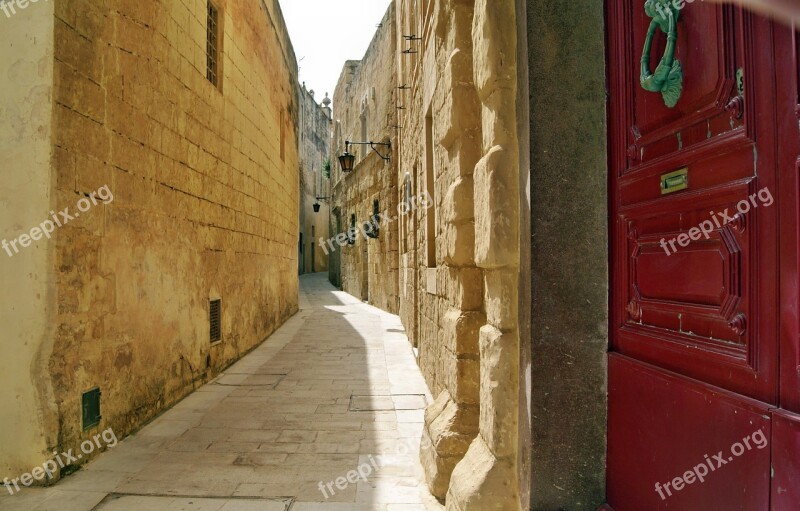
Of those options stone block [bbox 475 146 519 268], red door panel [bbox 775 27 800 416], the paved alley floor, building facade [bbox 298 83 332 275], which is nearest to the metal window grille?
the paved alley floor

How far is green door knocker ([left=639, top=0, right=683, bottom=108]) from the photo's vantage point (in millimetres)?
1398

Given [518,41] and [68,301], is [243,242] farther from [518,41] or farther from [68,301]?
[518,41]

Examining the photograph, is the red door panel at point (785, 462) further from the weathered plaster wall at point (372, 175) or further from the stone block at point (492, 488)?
the weathered plaster wall at point (372, 175)

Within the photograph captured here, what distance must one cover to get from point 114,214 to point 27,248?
74 centimetres

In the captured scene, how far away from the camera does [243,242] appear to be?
6.79 metres

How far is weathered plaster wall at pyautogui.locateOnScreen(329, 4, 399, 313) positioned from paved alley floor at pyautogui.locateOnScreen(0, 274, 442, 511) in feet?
20.5

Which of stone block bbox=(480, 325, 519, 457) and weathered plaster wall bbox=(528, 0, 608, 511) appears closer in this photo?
weathered plaster wall bbox=(528, 0, 608, 511)

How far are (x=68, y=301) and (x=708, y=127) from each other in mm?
3430

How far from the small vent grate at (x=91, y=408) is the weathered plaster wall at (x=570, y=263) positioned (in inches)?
114

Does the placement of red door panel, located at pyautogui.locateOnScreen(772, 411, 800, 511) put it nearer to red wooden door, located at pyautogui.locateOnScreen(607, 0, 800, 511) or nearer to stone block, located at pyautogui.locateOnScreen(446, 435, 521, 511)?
red wooden door, located at pyautogui.locateOnScreen(607, 0, 800, 511)

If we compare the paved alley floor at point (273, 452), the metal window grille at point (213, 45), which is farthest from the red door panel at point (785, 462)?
the metal window grille at point (213, 45)

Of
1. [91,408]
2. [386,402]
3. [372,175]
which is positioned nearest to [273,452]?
[91,408]

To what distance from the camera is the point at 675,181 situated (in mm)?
1437

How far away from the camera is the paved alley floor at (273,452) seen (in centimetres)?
267
